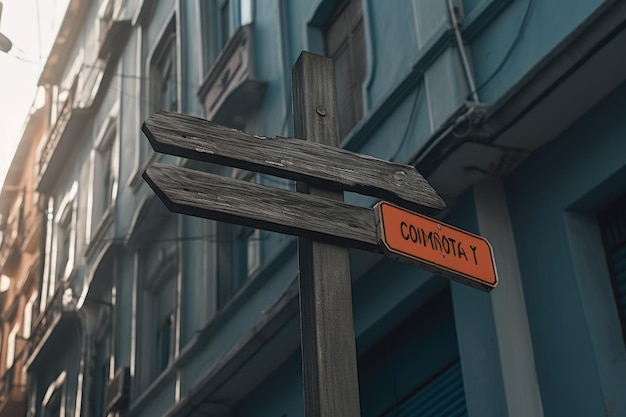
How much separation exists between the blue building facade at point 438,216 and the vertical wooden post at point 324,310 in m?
2.49

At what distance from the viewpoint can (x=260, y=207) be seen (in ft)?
18.1

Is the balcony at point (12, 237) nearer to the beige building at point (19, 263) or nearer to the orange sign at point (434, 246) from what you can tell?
the beige building at point (19, 263)

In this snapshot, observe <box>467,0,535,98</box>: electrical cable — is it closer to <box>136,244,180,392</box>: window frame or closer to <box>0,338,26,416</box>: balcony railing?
<box>136,244,180,392</box>: window frame

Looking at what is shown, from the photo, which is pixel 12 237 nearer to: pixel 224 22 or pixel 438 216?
pixel 224 22

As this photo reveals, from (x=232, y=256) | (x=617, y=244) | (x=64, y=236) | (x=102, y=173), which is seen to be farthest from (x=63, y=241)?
(x=617, y=244)

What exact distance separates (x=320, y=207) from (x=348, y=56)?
6420 mm

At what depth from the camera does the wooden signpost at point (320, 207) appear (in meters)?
5.31

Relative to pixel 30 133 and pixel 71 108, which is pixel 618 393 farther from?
pixel 30 133

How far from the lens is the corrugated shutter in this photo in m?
9.09

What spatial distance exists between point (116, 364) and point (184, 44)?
522cm

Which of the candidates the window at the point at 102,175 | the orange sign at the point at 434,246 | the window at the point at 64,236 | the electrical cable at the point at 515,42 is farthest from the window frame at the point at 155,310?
the orange sign at the point at 434,246

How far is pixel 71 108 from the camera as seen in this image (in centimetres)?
2380

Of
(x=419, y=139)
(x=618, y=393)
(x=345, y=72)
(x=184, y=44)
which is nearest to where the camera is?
(x=618, y=393)

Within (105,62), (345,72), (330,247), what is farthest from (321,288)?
(105,62)
